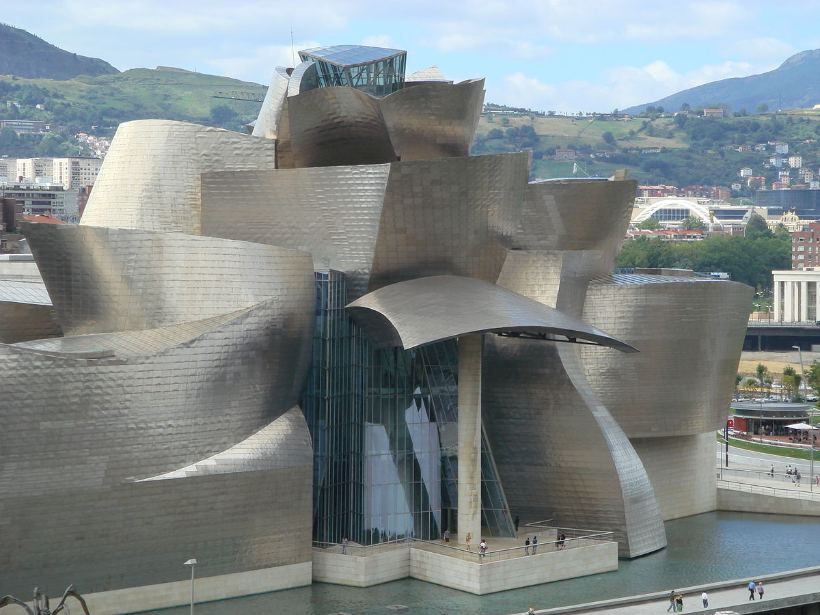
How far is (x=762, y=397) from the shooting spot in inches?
3880

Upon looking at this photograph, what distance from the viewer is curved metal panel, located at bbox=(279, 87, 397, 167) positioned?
46.0m

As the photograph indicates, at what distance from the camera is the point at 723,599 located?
40344mm

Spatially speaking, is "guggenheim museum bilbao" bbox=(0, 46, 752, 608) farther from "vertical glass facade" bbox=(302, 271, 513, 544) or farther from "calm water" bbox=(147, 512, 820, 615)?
"calm water" bbox=(147, 512, 820, 615)

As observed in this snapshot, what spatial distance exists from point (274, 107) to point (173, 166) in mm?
4773

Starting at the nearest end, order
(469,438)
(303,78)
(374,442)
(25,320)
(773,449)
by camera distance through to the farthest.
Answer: (469,438) → (374,442) → (25,320) → (303,78) → (773,449)

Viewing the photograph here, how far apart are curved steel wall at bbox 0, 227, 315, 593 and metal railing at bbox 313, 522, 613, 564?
5.12ft

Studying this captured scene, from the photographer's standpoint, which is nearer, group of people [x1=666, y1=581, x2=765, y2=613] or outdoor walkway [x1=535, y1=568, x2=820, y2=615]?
group of people [x1=666, y1=581, x2=765, y2=613]

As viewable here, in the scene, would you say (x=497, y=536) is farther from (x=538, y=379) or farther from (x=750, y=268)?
(x=750, y=268)

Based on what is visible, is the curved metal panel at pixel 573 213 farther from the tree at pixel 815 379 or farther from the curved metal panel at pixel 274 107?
the tree at pixel 815 379

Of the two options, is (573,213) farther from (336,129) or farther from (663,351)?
(336,129)

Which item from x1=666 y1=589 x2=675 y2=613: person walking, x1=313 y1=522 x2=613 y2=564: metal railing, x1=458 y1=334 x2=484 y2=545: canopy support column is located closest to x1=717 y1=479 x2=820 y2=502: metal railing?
x1=313 y1=522 x2=613 y2=564: metal railing

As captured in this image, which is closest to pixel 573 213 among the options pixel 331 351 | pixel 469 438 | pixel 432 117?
pixel 432 117

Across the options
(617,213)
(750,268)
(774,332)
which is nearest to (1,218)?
(774,332)

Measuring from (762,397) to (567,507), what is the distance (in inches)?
2131
